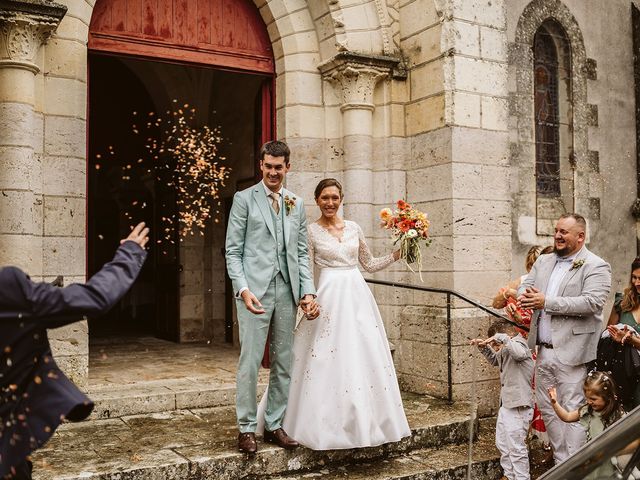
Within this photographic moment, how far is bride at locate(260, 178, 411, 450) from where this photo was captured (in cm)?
489

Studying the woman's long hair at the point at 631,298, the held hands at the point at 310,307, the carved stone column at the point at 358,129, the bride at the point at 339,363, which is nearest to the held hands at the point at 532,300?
the woman's long hair at the point at 631,298

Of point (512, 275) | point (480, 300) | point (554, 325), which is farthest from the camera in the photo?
point (512, 275)

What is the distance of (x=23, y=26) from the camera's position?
5.69m

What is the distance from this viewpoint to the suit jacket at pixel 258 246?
4.90 metres

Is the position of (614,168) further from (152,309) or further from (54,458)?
(152,309)

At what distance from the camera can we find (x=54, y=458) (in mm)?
4797

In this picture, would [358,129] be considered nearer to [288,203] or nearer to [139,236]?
[288,203]

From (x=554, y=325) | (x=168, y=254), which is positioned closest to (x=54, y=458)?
(x=554, y=325)

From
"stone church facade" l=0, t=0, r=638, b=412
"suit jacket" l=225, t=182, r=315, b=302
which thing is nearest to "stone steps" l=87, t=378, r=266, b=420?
"stone church facade" l=0, t=0, r=638, b=412

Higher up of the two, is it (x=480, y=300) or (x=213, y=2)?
(x=213, y=2)

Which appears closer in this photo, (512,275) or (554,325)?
(554,325)

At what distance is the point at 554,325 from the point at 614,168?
4758 millimetres

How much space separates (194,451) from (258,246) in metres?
1.47

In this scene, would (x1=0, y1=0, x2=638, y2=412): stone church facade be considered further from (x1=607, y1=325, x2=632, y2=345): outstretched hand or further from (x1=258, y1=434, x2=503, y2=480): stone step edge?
(x1=607, y1=325, x2=632, y2=345): outstretched hand
